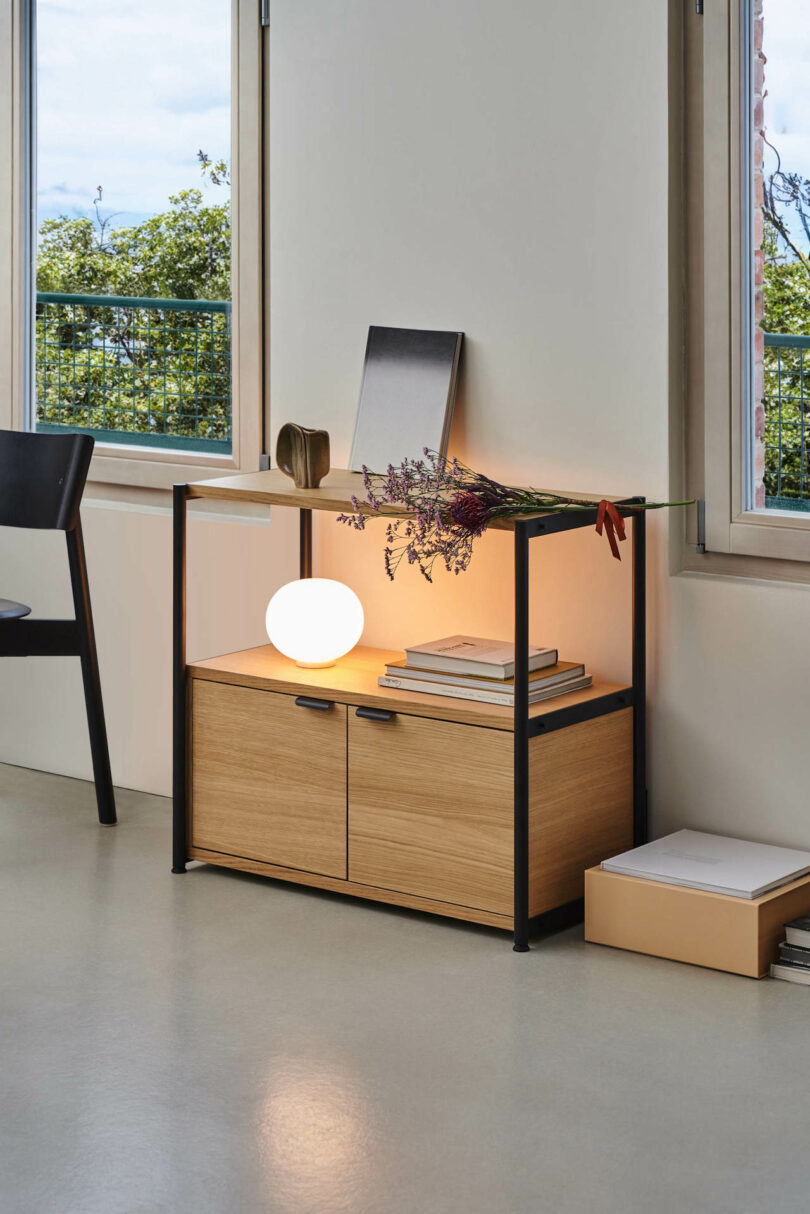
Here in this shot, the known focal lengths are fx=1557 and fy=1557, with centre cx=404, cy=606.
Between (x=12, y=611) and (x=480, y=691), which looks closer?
(x=480, y=691)

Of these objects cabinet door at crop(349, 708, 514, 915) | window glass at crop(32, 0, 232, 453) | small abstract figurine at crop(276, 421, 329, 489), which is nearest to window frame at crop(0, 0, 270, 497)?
window glass at crop(32, 0, 232, 453)

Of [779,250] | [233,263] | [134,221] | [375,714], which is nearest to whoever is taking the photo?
[779,250]

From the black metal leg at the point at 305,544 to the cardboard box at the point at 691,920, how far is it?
1.12 m

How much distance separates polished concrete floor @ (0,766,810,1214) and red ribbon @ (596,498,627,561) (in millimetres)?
788

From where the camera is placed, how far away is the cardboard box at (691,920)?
9.27 ft

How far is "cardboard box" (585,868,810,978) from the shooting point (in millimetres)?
2824

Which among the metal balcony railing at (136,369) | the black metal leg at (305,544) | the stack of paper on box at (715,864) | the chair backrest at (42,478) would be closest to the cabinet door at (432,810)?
the stack of paper on box at (715,864)

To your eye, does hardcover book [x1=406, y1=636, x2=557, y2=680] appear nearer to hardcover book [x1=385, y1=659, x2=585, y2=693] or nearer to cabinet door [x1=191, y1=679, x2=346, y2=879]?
hardcover book [x1=385, y1=659, x2=585, y2=693]

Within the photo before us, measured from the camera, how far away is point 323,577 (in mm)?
3764

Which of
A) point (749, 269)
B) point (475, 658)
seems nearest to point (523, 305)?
point (749, 269)

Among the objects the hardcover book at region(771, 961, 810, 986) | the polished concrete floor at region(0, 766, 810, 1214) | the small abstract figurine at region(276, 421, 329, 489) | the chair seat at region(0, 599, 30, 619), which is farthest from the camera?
the chair seat at region(0, 599, 30, 619)

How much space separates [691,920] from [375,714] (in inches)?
29.0

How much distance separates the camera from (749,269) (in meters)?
3.06

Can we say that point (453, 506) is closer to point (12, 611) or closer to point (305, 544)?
point (305, 544)
